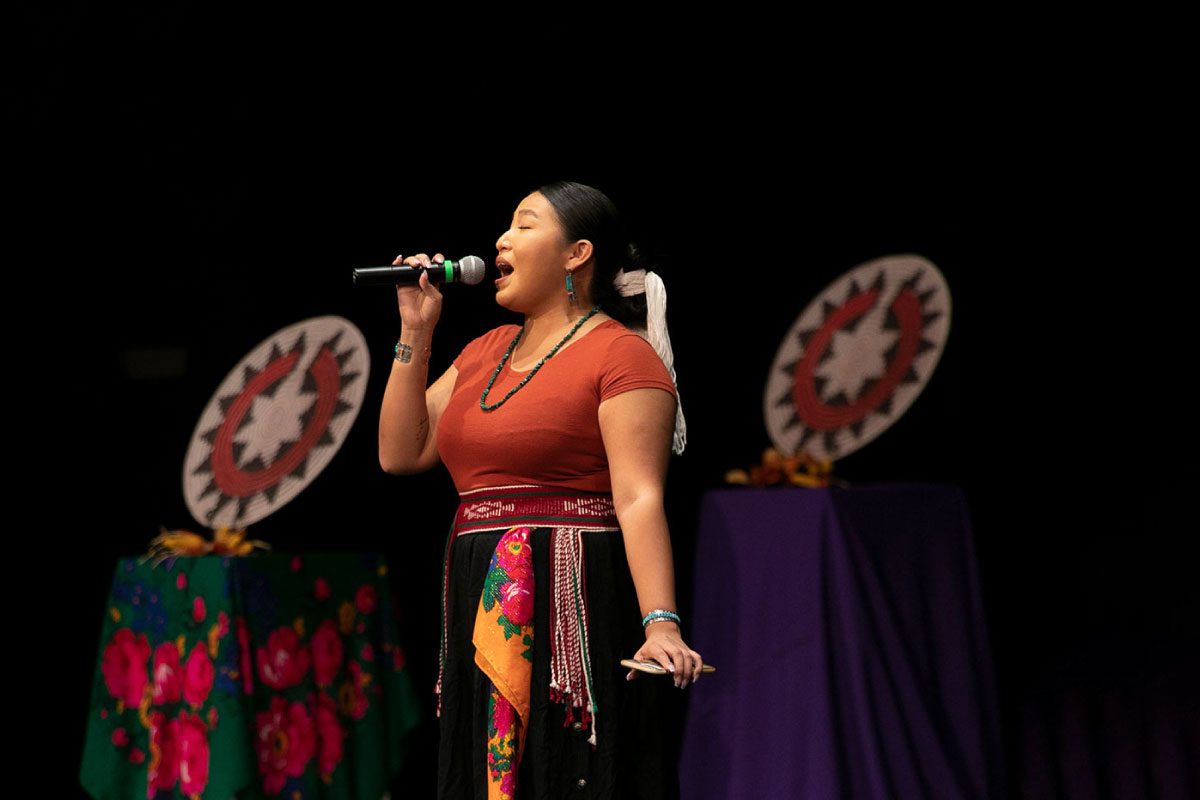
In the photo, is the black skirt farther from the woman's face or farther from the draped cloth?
the woman's face

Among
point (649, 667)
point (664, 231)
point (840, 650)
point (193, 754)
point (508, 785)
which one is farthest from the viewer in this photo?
point (664, 231)

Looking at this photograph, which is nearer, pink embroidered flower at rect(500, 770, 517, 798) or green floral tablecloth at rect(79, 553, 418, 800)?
pink embroidered flower at rect(500, 770, 517, 798)

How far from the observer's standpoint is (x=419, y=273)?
1.84 m

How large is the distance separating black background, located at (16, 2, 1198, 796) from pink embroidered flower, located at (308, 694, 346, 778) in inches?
26.9

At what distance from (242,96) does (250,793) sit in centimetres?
171

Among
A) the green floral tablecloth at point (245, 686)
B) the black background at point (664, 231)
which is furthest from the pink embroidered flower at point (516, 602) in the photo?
the black background at point (664, 231)

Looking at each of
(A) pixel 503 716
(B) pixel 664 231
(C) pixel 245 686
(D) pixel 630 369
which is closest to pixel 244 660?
(C) pixel 245 686

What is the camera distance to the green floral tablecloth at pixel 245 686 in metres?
2.80

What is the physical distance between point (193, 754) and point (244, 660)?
215 mm

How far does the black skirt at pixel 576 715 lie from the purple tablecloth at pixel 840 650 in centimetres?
95

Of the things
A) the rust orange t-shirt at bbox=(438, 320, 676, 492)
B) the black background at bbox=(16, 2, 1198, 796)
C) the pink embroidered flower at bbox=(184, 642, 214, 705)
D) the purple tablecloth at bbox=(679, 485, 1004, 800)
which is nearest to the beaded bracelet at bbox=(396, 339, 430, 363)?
the rust orange t-shirt at bbox=(438, 320, 676, 492)

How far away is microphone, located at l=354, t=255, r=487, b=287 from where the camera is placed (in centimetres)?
182

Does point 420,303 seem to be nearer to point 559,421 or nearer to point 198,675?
point 559,421

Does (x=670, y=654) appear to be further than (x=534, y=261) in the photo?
No
